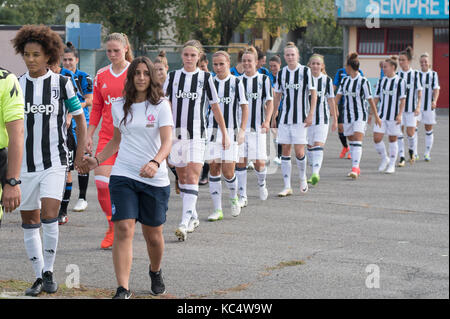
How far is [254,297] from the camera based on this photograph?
662 centimetres

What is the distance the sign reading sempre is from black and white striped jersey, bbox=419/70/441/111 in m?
19.9

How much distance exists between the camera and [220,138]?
10.6m

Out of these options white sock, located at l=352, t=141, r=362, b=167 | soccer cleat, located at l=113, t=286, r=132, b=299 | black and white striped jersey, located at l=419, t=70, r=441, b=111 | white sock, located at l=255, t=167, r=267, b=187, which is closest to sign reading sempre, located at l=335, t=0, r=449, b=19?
black and white striped jersey, located at l=419, t=70, r=441, b=111

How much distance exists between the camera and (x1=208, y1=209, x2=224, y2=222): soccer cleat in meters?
10.5

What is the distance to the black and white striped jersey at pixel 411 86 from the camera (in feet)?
57.9

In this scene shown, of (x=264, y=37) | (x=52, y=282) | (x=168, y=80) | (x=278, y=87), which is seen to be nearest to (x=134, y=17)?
(x=264, y=37)

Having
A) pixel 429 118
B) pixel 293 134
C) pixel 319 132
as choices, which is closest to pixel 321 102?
pixel 319 132

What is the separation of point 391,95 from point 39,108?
10761 millimetres

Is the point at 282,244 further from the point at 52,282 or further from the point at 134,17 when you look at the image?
the point at 134,17

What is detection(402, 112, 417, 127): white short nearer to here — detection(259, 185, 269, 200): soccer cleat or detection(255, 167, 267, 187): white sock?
detection(259, 185, 269, 200): soccer cleat

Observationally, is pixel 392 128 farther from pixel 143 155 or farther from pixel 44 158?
pixel 44 158

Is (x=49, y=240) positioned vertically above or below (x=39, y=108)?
below

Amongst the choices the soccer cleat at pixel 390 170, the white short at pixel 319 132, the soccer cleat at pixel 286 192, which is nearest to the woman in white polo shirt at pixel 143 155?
the soccer cleat at pixel 286 192

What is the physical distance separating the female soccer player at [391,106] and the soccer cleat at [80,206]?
22.3 feet
